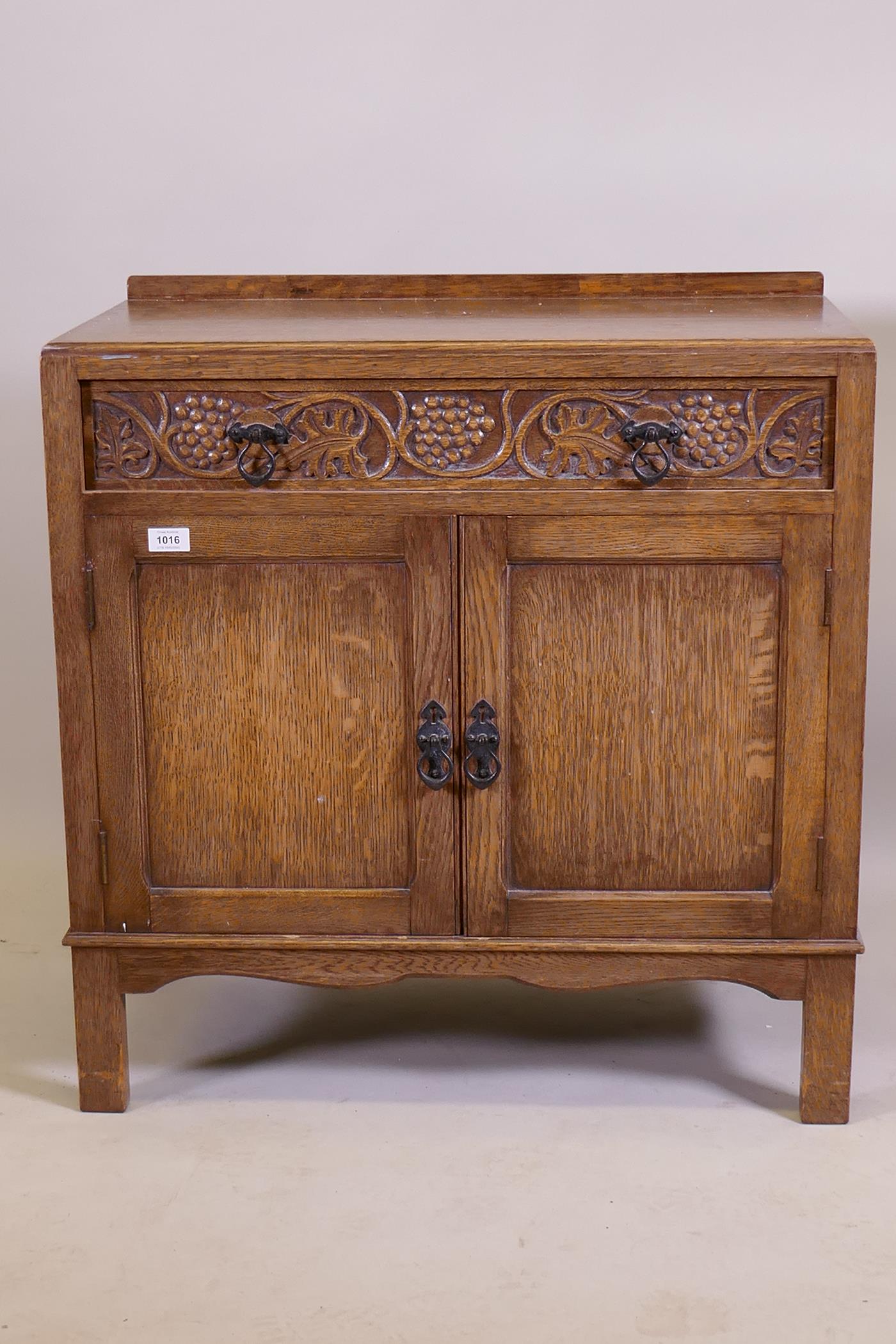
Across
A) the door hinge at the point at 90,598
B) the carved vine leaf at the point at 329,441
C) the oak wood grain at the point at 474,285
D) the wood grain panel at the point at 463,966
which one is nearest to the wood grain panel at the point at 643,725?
the wood grain panel at the point at 463,966

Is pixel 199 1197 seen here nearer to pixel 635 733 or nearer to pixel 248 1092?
pixel 248 1092

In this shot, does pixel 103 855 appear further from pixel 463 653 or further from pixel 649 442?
pixel 649 442

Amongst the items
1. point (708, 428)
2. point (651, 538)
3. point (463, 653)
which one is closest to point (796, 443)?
point (708, 428)

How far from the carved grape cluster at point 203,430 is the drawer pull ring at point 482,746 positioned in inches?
19.9

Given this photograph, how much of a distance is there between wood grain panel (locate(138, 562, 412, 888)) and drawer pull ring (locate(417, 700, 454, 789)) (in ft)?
0.10

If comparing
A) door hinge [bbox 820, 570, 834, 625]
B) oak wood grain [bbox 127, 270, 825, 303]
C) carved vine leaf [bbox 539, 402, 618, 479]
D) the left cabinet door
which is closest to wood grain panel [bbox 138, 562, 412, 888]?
the left cabinet door

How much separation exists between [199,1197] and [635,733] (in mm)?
889

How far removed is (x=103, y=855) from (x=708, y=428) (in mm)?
1073

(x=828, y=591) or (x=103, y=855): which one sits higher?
(x=828, y=591)

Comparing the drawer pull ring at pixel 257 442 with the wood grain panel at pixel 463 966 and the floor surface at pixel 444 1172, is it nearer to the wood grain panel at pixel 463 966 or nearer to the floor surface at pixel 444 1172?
the wood grain panel at pixel 463 966

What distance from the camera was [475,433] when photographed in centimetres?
262

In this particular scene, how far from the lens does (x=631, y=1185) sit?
2.61 meters

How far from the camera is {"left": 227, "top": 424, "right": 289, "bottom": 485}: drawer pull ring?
8.57 ft

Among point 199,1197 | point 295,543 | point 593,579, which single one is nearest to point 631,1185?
point 199,1197
